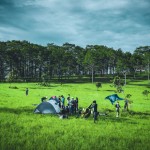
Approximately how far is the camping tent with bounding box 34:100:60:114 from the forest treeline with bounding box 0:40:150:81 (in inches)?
3588

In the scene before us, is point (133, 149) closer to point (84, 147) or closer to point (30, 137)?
point (84, 147)

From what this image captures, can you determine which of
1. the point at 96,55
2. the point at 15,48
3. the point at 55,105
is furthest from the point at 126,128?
the point at 96,55

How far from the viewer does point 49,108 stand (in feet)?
103

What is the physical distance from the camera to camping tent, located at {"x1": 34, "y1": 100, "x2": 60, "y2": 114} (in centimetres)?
3122

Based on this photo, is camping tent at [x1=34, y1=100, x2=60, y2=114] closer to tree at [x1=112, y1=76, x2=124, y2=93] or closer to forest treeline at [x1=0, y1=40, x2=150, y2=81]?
tree at [x1=112, y1=76, x2=124, y2=93]

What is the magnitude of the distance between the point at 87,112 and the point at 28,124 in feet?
24.2

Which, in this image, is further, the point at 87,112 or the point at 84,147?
the point at 87,112

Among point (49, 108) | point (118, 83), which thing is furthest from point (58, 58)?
point (49, 108)

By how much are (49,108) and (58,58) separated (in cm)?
10676

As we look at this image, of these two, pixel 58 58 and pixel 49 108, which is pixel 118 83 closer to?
pixel 49 108

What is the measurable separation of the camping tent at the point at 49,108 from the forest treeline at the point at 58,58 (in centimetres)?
9114

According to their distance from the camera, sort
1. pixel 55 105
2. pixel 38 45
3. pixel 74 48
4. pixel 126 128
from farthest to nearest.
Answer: pixel 74 48 < pixel 38 45 < pixel 55 105 < pixel 126 128

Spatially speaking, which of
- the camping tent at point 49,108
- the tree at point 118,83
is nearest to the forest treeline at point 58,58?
the tree at point 118,83

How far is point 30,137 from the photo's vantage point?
18.4 meters
